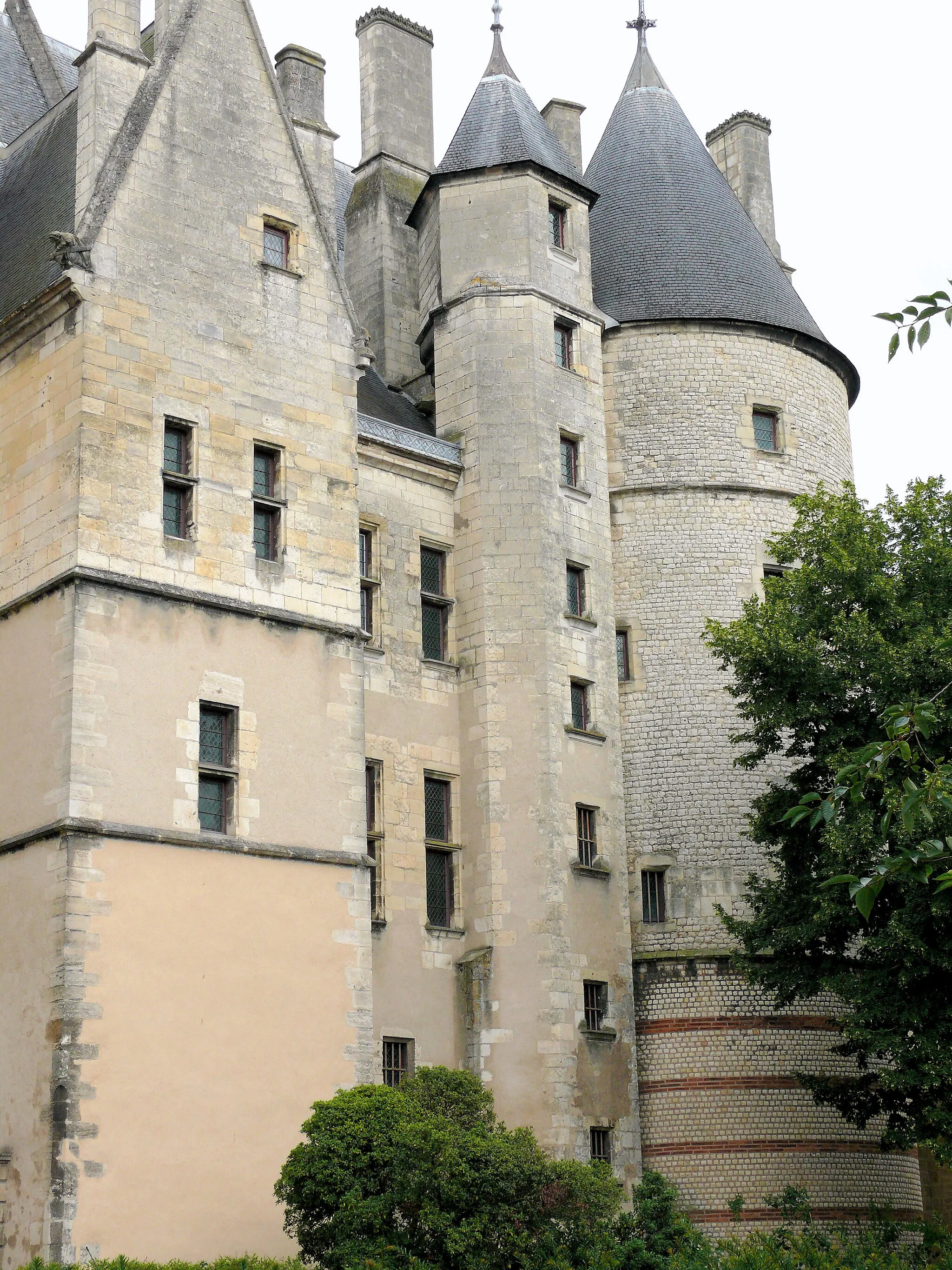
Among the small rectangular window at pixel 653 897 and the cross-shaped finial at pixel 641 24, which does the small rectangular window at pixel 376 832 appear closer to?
the small rectangular window at pixel 653 897

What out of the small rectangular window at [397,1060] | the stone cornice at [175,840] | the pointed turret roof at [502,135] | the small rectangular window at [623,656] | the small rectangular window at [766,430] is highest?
the pointed turret roof at [502,135]

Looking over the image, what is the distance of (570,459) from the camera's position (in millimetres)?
29297

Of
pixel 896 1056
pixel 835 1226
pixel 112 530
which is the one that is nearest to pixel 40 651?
pixel 112 530

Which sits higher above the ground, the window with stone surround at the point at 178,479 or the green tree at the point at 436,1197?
the window with stone surround at the point at 178,479

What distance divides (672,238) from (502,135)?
381 centimetres

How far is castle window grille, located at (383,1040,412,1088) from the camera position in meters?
25.2

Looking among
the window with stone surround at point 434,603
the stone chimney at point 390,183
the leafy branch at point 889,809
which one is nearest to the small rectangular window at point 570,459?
the window with stone surround at point 434,603

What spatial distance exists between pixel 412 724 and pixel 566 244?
29.0 ft

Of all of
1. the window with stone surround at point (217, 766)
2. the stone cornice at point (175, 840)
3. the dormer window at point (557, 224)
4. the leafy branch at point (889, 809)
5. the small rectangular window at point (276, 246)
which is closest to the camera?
the leafy branch at point (889, 809)

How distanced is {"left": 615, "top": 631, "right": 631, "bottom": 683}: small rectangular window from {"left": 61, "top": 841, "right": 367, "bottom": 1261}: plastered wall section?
7.84m

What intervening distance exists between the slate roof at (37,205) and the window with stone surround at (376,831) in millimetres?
8076

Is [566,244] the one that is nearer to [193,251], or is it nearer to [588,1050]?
[193,251]

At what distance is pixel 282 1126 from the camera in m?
21.8

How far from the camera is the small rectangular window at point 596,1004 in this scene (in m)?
26.6
